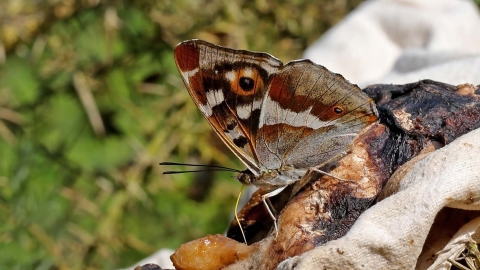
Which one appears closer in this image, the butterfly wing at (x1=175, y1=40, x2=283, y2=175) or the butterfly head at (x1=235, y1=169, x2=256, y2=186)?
the butterfly wing at (x1=175, y1=40, x2=283, y2=175)

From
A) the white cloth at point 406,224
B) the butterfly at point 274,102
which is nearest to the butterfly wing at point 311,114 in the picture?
the butterfly at point 274,102

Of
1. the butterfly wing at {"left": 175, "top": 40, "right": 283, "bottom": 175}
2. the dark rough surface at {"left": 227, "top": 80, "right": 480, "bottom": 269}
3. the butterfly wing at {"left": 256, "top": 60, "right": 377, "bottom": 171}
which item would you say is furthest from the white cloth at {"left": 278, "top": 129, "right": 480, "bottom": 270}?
the butterfly wing at {"left": 175, "top": 40, "right": 283, "bottom": 175}

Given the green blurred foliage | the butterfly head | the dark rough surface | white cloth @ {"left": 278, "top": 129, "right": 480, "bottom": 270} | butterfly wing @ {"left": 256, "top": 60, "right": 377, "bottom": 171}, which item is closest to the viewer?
white cloth @ {"left": 278, "top": 129, "right": 480, "bottom": 270}

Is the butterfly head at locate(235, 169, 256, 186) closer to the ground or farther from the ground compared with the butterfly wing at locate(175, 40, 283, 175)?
closer to the ground

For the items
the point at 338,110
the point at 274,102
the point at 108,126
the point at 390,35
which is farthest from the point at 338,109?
the point at 108,126

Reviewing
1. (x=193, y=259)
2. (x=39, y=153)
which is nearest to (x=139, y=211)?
(x=39, y=153)

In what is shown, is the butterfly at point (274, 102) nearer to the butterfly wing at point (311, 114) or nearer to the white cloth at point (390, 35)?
the butterfly wing at point (311, 114)

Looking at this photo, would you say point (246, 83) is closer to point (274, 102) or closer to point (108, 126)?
point (274, 102)

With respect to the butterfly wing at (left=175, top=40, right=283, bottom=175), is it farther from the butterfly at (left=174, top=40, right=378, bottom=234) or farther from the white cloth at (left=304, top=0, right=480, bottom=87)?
the white cloth at (left=304, top=0, right=480, bottom=87)
